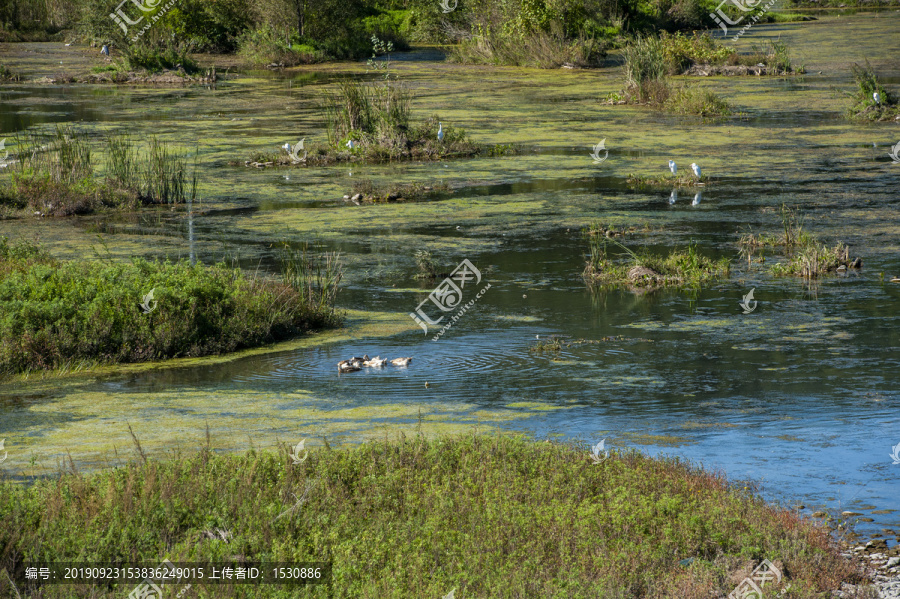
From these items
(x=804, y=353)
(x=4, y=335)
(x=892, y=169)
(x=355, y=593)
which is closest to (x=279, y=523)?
(x=355, y=593)

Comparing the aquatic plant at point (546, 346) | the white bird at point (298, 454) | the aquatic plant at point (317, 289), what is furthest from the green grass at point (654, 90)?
the white bird at point (298, 454)

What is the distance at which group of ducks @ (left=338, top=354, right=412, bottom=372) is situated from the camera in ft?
28.7

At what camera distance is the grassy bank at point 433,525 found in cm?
446

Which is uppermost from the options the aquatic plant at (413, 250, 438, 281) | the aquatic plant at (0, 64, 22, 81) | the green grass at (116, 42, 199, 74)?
the green grass at (116, 42, 199, 74)

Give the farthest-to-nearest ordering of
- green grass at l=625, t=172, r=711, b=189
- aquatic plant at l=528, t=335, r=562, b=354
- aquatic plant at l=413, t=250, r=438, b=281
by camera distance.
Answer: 1. green grass at l=625, t=172, r=711, b=189
2. aquatic plant at l=413, t=250, r=438, b=281
3. aquatic plant at l=528, t=335, r=562, b=354

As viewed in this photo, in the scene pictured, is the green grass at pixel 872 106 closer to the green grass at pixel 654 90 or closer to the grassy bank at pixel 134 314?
the green grass at pixel 654 90

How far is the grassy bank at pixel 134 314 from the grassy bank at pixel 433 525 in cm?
374

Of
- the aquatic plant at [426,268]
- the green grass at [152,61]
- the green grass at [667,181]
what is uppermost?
the green grass at [152,61]

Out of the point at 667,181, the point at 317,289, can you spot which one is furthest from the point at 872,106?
the point at 317,289

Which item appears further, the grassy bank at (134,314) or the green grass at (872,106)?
the green grass at (872,106)

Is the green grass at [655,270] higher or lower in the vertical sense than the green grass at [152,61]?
lower

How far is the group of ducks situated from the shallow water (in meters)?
0.11

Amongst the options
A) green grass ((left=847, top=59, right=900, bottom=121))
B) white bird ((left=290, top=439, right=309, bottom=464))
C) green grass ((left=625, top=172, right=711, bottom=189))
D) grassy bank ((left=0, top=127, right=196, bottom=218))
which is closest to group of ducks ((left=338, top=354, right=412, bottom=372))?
white bird ((left=290, top=439, right=309, bottom=464))

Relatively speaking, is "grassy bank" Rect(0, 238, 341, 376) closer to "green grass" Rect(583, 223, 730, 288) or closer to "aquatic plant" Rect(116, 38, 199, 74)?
"green grass" Rect(583, 223, 730, 288)
